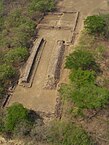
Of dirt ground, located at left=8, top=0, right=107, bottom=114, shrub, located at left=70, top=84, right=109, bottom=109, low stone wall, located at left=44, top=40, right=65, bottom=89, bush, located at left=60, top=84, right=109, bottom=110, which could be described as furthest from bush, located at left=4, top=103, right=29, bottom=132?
low stone wall, located at left=44, top=40, right=65, bottom=89

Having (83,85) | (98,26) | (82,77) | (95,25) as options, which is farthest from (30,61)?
(98,26)

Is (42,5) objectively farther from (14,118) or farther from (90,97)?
(14,118)

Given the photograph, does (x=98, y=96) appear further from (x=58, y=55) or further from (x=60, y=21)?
(x=60, y=21)

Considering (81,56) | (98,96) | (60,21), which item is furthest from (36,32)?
(98,96)

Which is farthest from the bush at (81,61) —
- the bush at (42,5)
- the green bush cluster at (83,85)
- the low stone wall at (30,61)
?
the bush at (42,5)

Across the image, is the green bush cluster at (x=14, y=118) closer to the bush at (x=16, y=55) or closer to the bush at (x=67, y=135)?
the bush at (x=67, y=135)

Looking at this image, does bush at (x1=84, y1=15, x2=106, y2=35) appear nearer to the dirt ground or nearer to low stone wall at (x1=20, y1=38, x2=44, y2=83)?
the dirt ground
